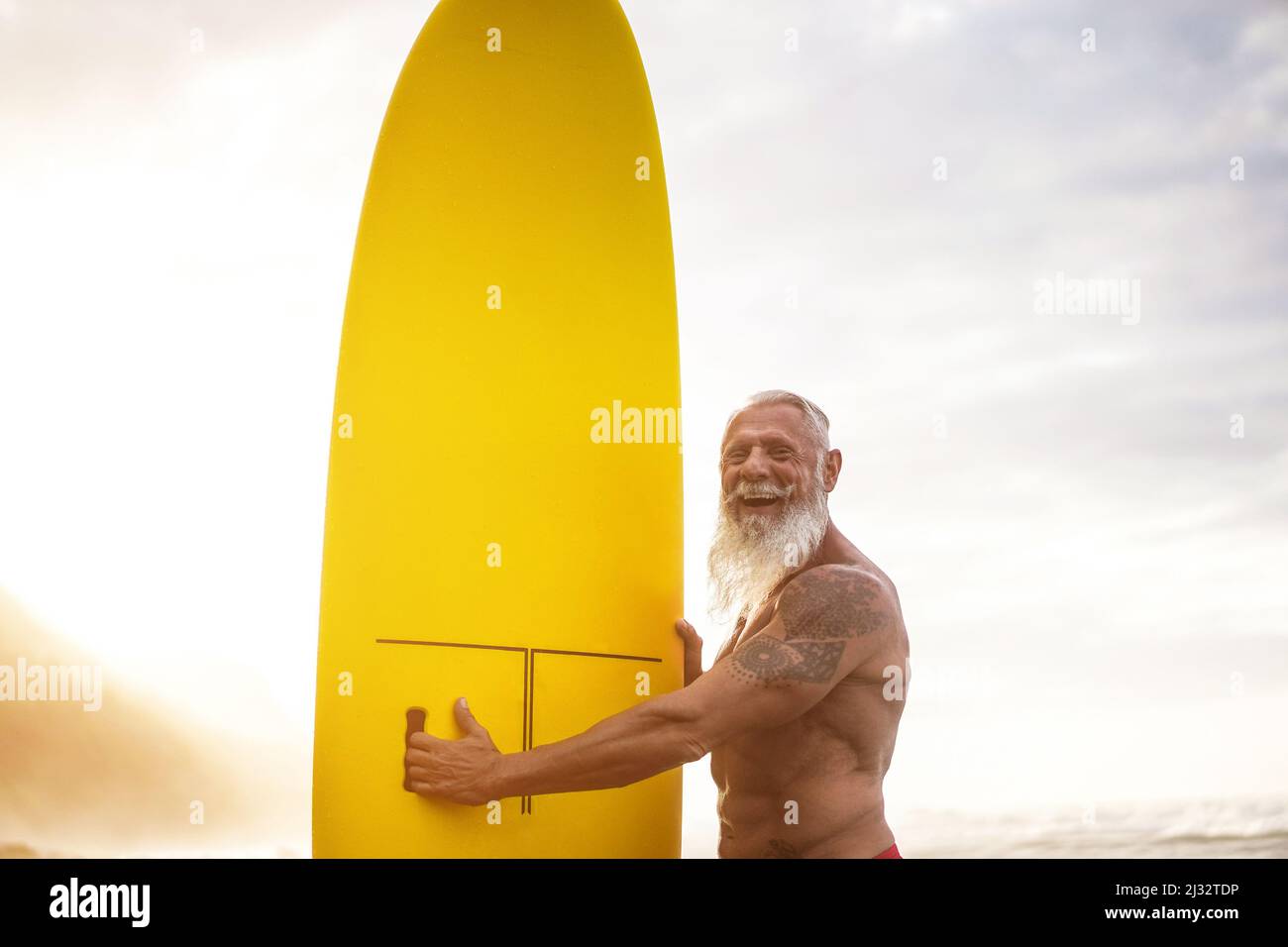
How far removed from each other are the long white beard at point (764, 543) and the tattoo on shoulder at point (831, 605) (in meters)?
0.12

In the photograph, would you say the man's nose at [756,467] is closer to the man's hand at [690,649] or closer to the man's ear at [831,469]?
the man's ear at [831,469]

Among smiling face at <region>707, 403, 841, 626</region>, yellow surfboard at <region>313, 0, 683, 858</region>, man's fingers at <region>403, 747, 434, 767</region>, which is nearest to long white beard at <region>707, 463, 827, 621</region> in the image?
smiling face at <region>707, 403, 841, 626</region>

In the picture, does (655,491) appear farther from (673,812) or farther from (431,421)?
(673,812)

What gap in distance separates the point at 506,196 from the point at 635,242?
1.37 ft

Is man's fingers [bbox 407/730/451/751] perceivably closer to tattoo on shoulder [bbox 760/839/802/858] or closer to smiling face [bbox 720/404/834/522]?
tattoo on shoulder [bbox 760/839/802/858]

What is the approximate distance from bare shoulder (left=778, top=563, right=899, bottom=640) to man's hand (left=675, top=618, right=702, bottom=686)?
46 centimetres

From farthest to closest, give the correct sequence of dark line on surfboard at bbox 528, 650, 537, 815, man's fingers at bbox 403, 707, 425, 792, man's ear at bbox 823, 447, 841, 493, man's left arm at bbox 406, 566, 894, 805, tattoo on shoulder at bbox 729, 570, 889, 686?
man's ear at bbox 823, 447, 841, 493
dark line on surfboard at bbox 528, 650, 537, 815
man's fingers at bbox 403, 707, 425, 792
tattoo on shoulder at bbox 729, 570, 889, 686
man's left arm at bbox 406, 566, 894, 805

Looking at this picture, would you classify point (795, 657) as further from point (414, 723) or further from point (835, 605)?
point (414, 723)

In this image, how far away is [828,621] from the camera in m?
2.78

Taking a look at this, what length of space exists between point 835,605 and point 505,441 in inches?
38.3

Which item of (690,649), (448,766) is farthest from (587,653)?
(448,766)

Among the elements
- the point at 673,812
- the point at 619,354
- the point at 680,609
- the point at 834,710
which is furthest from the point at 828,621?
the point at 619,354

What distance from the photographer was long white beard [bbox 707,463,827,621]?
9.74 feet

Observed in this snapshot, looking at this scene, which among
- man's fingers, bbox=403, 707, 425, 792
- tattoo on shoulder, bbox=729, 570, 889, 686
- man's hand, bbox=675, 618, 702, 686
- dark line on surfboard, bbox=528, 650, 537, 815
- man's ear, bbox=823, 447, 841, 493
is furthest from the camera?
man's hand, bbox=675, 618, 702, 686
